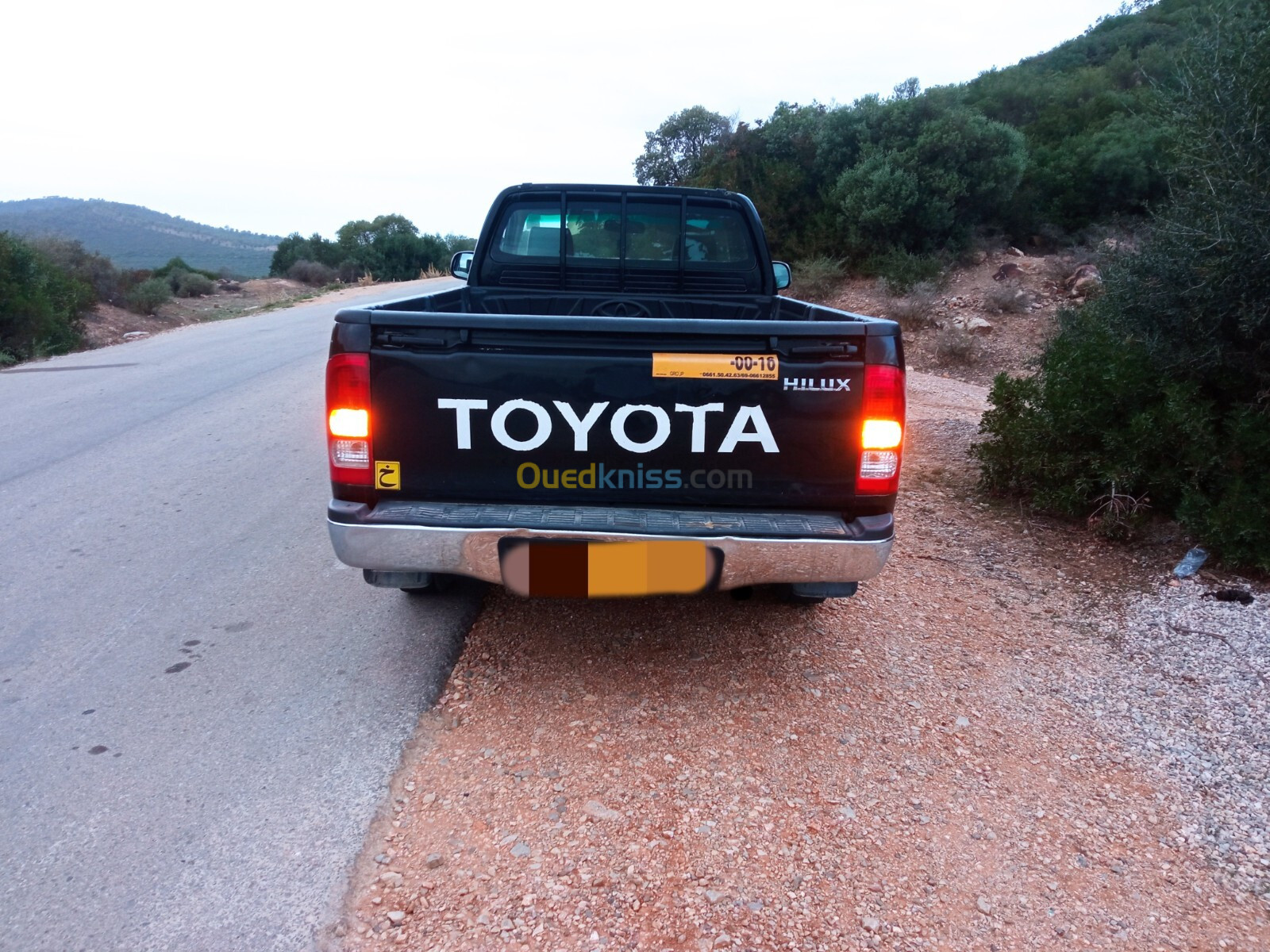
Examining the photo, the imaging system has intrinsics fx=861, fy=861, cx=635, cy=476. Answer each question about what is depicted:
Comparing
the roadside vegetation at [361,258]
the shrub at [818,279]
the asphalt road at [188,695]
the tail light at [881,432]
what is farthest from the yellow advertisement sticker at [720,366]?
the roadside vegetation at [361,258]

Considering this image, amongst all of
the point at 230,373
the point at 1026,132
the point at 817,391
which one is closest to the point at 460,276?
the point at 817,391

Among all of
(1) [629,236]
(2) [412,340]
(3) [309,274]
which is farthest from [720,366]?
(3) [309,274]

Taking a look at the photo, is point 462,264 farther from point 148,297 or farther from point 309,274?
point 309,274

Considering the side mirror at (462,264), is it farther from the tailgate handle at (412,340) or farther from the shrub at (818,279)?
the shrub at (818,279)

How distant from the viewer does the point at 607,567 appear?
3.04 metres

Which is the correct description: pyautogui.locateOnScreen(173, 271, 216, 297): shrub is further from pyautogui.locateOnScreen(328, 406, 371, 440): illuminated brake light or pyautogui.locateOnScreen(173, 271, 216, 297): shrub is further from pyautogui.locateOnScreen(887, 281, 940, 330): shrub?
pyautogui.locateOnScreen(328, 406, 371, 440): illuminated brake light

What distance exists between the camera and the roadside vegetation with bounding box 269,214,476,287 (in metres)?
41.1

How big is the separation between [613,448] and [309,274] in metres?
41.1

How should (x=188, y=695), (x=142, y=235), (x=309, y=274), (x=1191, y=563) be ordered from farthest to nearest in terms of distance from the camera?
(x=142, y=235)
(x=309, y=274)
(x=1191, y=563)
(x=188, y=695)

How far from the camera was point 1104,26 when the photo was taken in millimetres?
33750

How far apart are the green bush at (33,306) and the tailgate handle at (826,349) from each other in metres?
13.4

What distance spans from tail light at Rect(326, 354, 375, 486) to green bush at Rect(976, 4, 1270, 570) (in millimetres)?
4205

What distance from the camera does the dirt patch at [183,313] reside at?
17.6 metres

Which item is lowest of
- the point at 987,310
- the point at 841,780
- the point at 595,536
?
the point at 841,780
